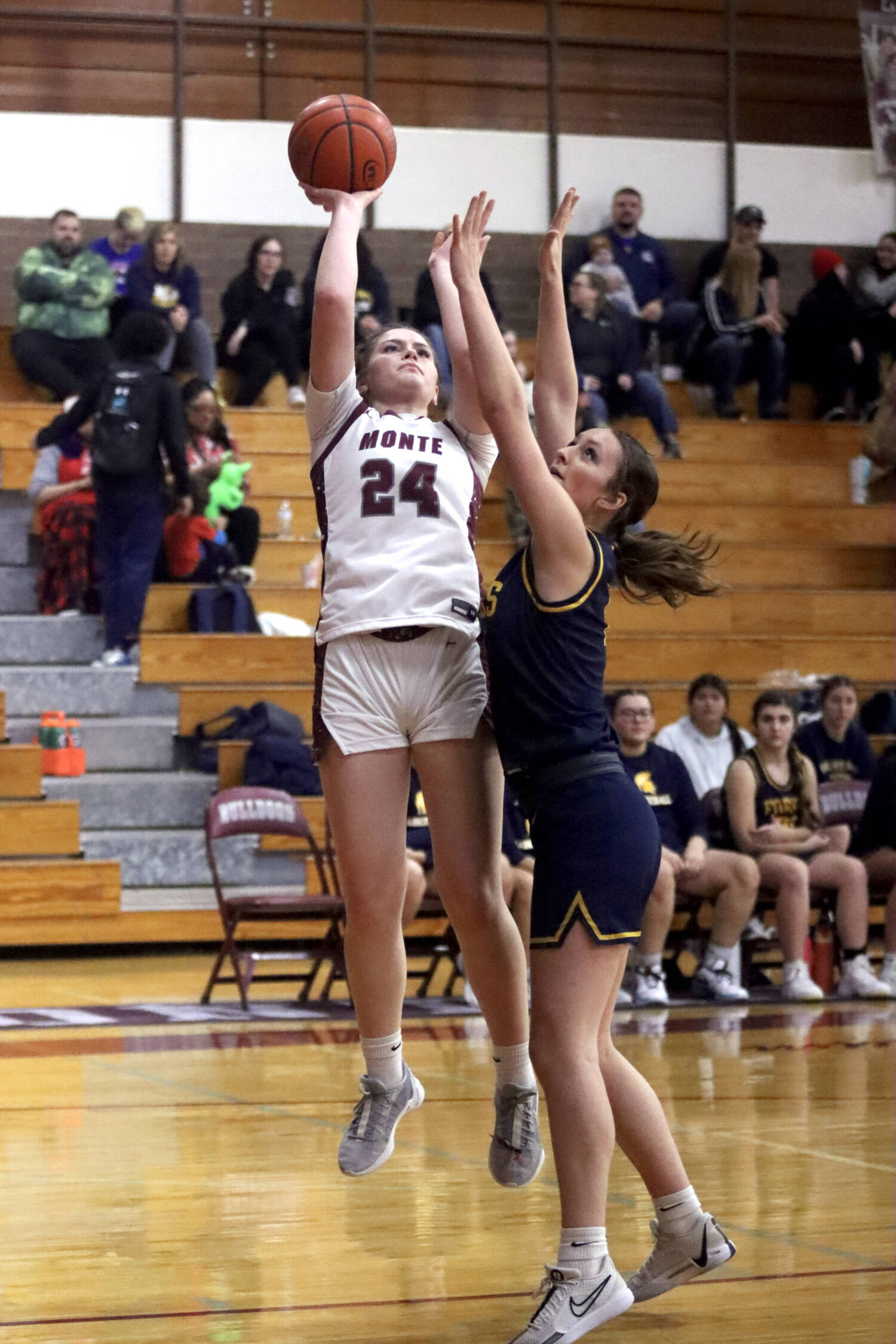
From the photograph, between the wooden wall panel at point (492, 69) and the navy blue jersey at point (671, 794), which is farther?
the wooden wall panel at point (492, 69)

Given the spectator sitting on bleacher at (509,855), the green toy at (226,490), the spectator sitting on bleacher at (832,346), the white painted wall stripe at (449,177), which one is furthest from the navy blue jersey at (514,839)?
the white painted wall stripe at (449,177)

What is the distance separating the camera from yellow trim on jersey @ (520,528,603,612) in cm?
344

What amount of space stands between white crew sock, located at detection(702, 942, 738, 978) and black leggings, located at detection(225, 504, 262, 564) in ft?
14.0

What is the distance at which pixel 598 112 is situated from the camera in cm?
1452

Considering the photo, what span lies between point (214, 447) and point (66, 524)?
1.00 metres

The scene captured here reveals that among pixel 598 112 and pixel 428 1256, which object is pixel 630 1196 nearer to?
pixel 428 1256

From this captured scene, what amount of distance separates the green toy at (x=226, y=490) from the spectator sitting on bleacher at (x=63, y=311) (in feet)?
4.75

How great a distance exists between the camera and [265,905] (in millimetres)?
7531

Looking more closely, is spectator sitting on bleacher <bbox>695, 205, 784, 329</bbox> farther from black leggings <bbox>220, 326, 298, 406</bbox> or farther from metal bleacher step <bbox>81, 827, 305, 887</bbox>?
metal bleacher step <bbox>81, 827, 305, 887</bbox>

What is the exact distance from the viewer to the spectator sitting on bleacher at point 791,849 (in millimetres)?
8047

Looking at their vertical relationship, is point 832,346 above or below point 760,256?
below

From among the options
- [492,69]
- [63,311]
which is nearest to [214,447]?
[63,311]

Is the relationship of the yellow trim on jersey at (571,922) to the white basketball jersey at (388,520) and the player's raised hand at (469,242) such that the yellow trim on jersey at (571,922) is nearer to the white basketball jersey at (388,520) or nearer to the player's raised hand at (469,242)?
the white basketball jersey at (388,520)

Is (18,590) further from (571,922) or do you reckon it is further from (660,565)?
(571,922)
